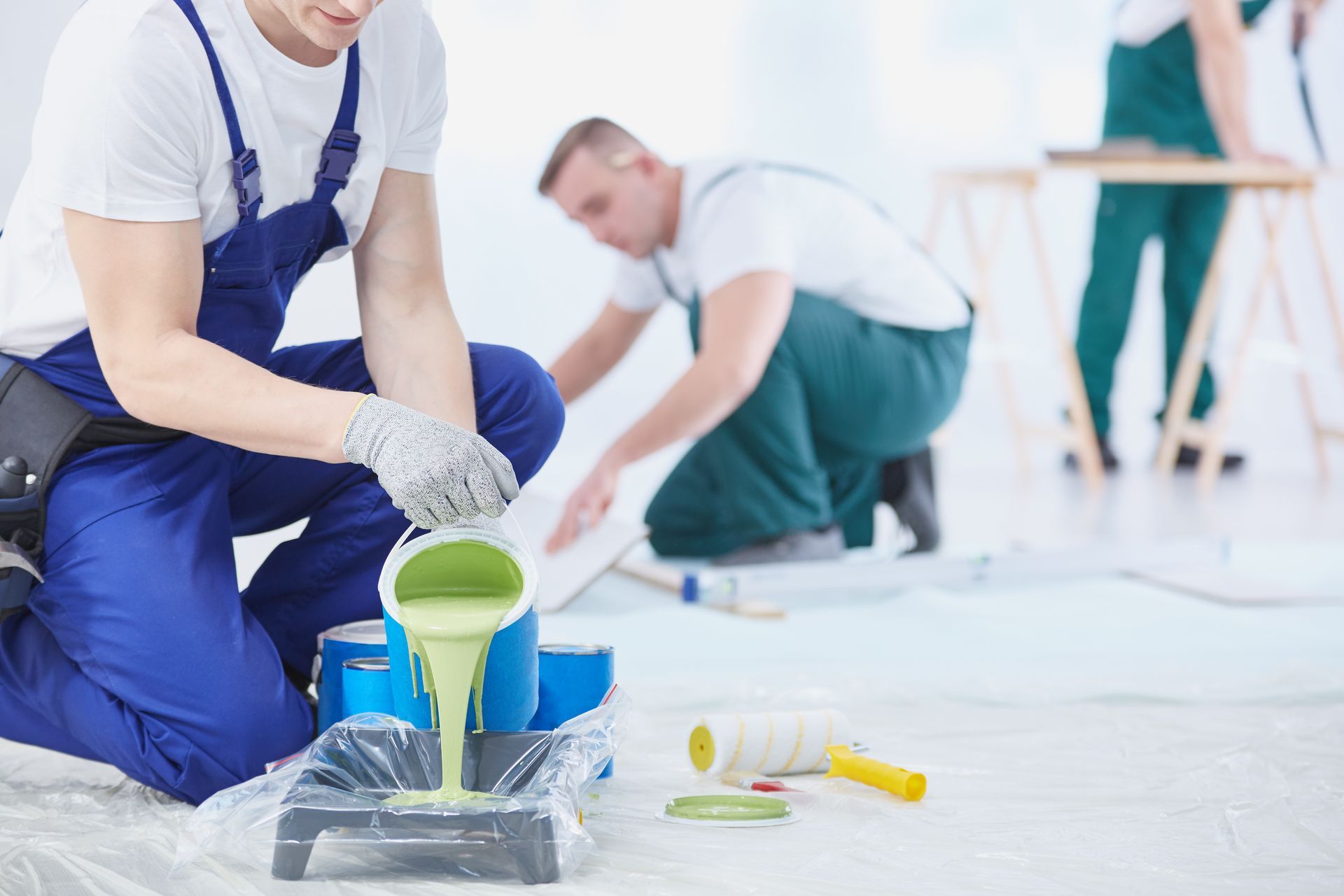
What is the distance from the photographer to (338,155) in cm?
139

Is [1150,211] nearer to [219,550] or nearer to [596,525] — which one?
[596,525]

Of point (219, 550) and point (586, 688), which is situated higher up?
point (219, 550)

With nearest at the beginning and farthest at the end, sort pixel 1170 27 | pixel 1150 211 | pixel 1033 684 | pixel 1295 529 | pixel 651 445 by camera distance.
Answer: pixel 1033 684, pixel 651 445, pixel 1295 529, pixel 1170 27, pixel 1150 211

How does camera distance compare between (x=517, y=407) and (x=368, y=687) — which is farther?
(x=517, y=407)

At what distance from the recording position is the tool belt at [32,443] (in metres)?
1.32

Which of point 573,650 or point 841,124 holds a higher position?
point 841,124

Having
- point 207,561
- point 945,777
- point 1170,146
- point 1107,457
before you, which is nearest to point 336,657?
point 207,561

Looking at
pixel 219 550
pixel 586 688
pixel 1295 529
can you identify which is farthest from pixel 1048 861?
pixel 1295 529

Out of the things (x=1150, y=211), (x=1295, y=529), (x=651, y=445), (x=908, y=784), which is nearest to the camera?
(x=908, y=784)

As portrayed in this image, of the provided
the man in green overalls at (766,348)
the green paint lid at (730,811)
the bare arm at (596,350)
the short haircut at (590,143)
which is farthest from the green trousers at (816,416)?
the green paint lid at (730,811)

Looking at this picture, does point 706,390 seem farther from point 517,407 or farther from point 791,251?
point 517,407

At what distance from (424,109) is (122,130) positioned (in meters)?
0.35

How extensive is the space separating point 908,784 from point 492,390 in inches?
23.2

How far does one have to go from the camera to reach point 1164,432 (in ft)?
13.8
